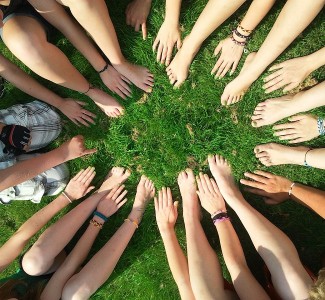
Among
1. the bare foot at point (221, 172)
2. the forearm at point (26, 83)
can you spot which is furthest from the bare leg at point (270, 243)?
the forearm at point (26, 83)

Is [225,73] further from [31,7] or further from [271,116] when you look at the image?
[31,7]

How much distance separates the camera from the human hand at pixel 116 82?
278 cm

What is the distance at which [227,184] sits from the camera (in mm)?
2779

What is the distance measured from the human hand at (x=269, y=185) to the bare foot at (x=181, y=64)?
0.83 meters

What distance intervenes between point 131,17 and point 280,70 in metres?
1.10

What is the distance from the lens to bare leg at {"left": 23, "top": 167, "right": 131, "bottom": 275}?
2.73m

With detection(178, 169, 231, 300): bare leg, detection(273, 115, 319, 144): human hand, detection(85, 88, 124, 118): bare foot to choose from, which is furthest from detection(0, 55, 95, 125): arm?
detection(273, 115, 319, 144): human hand

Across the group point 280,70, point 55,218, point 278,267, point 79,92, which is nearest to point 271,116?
point 280,70

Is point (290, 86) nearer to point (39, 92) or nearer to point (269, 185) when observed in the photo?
point (269, 185)

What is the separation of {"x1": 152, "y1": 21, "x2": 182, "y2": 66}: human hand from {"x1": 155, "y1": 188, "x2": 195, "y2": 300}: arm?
0.96m

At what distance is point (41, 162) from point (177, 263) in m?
1.17

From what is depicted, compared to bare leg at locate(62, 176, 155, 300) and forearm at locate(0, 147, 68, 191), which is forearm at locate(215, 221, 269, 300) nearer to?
bare leg at locate(62, 176, 155, 300)

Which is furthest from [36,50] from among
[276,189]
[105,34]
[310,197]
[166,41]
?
[310,197]

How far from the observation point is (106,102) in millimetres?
2807
